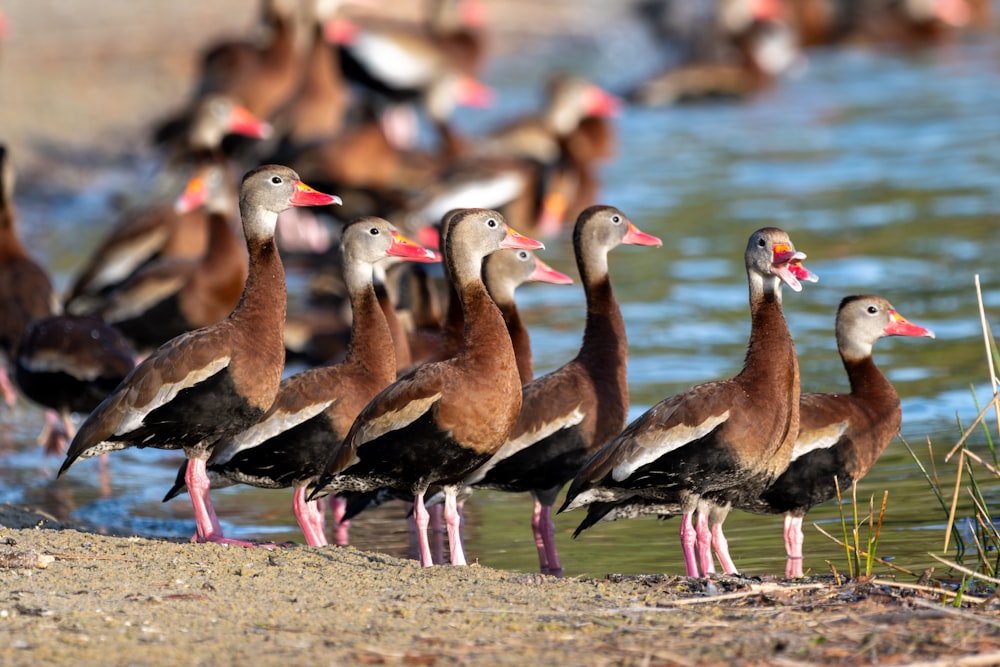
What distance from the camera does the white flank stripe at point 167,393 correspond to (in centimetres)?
729

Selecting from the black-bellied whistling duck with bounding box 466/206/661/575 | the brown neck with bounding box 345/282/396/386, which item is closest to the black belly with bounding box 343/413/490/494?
the black-bellied whistling duck with bounding box 466/206/661/575

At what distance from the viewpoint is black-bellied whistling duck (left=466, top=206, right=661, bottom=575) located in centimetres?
762

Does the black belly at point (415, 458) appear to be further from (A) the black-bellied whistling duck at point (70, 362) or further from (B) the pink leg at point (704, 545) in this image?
(A) the black-bellied whistling duck at point (70, 362)

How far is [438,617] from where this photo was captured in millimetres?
5484

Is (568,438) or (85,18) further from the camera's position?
(85,18)

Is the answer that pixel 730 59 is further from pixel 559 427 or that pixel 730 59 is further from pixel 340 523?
pixel 559 427

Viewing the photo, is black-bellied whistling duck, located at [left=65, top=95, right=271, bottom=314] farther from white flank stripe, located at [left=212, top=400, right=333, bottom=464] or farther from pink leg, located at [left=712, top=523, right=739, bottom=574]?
pink leg, located at [left=712, top=523, right=739, bottom=574]

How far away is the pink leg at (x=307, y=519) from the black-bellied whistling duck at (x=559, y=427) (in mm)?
727

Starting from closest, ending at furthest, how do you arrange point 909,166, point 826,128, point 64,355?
point 64,355 → point 909,166 → point 826,128

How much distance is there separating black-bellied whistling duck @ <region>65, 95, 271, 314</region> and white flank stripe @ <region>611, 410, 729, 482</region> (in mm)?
6689

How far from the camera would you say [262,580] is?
20.2ft

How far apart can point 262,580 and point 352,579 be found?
32 cm

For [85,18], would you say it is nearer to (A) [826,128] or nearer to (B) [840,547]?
(A) [826,128]

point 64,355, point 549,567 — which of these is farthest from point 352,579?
point 64,355
